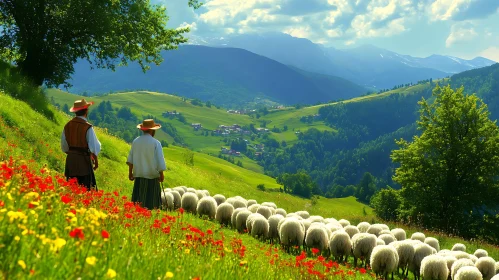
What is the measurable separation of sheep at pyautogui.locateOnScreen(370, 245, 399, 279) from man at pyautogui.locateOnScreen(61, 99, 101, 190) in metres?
9.07

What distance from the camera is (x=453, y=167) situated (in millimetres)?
44656

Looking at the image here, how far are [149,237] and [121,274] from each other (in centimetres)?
278

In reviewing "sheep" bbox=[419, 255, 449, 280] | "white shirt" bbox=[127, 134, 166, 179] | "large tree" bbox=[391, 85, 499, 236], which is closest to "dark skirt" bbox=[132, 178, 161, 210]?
"white shirt" bbox=[127, 134, 166, 179]

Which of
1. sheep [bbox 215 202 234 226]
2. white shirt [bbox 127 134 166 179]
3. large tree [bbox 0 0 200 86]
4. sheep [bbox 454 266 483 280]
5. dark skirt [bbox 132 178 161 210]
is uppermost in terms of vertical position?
large tree [bbox 0 0 200 86]

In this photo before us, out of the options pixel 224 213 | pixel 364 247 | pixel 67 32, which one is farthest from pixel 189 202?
pixel 67 32

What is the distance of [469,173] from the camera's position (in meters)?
44.2

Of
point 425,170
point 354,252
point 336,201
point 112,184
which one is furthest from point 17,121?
point 336,201

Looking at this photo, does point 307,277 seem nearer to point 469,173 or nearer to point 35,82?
point 35,82

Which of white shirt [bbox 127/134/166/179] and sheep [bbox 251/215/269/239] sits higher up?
white shirt [bbox 127/134/166/179]

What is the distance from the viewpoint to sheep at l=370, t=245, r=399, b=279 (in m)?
14.6

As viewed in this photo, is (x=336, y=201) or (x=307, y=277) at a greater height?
(x=307, y=277)

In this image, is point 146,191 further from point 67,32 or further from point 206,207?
point 67,32

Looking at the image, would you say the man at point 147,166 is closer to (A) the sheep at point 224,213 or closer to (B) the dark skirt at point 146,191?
(B) the dark skirt at point 146,191

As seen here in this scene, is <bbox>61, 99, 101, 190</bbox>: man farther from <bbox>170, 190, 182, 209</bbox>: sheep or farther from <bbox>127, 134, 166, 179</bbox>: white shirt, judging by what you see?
<bbox>170, 190, 182, 209</bbox>: sheep
